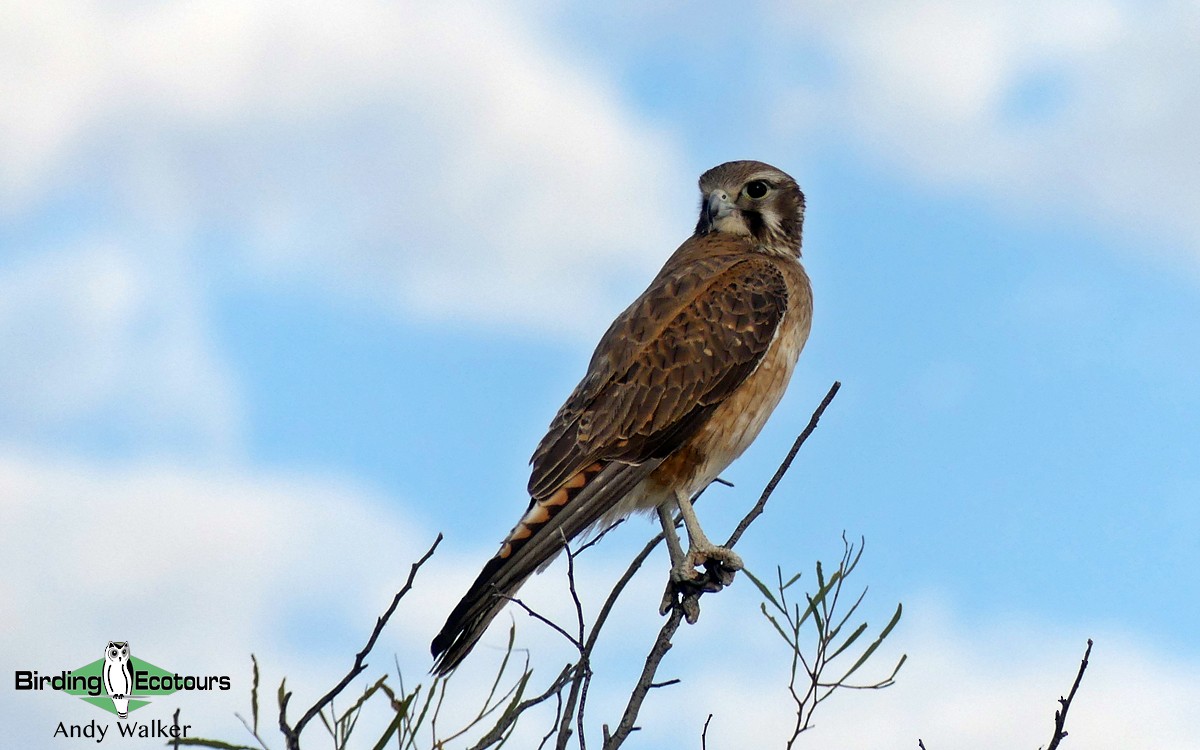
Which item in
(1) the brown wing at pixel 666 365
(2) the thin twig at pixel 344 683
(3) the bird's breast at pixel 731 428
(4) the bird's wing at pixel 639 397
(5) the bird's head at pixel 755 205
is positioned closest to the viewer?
(2) the thin twig at pixel 344 683

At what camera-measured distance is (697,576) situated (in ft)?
17.7

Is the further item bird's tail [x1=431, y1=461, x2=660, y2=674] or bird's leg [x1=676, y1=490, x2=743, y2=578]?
bird's leg [x1=676, y1=490, x2=743, y2=578]

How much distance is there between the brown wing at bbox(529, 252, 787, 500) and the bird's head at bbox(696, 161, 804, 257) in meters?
0.50

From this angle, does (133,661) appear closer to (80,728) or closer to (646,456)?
(80,728)

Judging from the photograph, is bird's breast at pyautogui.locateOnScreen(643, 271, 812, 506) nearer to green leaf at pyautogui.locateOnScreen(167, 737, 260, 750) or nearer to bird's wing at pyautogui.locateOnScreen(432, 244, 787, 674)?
bird's wing at pyautogui.locateOnScreen(432, 244, 787, 674)

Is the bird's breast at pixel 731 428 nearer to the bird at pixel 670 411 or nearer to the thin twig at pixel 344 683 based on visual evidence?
the bird at pixel 670 411

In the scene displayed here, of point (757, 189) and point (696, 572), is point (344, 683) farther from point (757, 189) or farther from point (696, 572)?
point (757, 189)

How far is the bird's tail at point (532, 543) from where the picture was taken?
4617 mm

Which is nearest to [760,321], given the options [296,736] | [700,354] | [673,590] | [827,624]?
[700,354]

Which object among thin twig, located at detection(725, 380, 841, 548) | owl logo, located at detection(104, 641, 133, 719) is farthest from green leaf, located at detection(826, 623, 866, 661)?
owl logo, located at detection(104, 641, 133, 719)

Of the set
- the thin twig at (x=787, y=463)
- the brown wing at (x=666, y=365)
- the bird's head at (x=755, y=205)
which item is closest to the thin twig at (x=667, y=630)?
the thin twig at (x=787, y=463)

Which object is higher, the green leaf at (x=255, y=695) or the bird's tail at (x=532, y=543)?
the bird's tail at (x=532, y=543)

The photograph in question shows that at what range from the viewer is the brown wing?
5559 millimetres

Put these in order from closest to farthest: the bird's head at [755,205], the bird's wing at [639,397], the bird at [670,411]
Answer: the bird's wing at [639,397] → the bird at [670,411] → the bird's head at [755,205]
